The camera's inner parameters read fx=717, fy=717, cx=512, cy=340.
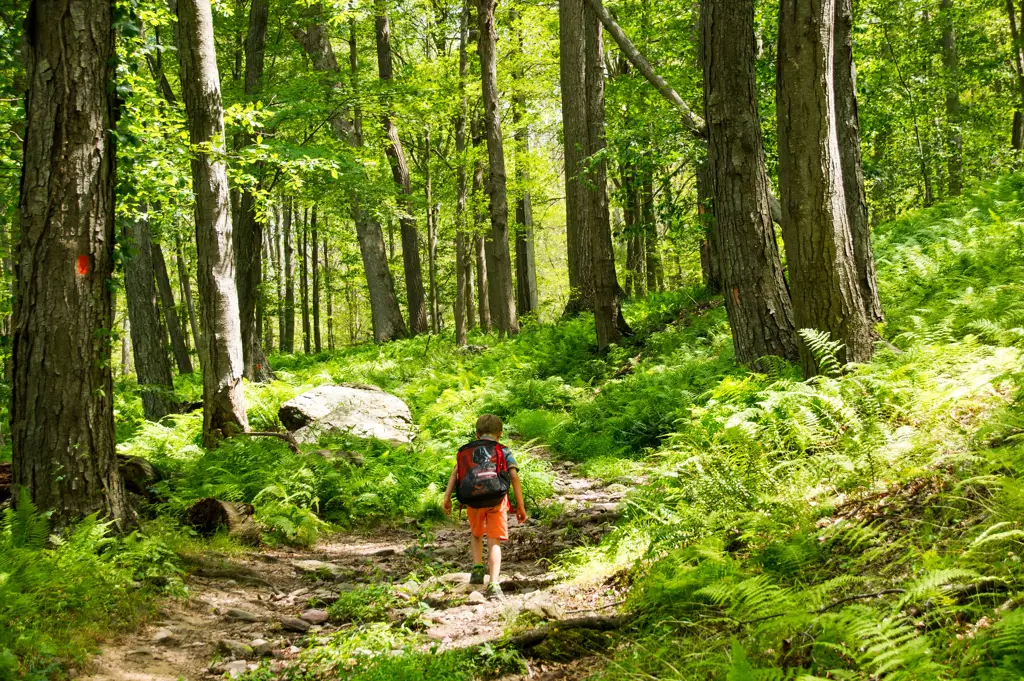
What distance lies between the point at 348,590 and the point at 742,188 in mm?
6154

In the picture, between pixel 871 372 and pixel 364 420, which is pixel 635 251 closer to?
pixel 364 420

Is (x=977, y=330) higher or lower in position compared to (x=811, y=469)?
higher

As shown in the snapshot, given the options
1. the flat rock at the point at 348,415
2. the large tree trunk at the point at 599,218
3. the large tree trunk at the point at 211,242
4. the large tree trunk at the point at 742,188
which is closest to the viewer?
the large tree trunk at the point at 742,188

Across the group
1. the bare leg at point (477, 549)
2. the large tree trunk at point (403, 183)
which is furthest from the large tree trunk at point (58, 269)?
the large tree trunk at point (403, 183)

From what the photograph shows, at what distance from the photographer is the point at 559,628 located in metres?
4.23

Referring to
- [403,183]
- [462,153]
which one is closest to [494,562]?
[462,153]

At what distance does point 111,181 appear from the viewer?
5816 millimetres

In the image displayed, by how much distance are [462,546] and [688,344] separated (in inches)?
229

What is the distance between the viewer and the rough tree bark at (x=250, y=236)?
13438mm

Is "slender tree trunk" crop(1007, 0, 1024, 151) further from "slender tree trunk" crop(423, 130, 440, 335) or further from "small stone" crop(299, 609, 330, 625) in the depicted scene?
"small stone" crop(299, 609, 330, 625)

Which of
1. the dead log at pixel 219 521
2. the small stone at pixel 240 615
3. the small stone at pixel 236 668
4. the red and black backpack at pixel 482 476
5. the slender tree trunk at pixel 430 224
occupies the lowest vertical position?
the small stone at pixel 236 668

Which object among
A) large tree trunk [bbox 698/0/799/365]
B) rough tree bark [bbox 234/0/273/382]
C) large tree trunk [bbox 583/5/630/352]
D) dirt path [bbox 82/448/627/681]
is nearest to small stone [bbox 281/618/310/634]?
dirt path [bbox 82/448/627/681]

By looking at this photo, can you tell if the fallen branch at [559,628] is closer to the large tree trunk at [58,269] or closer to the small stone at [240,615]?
the small stone at [240,615]

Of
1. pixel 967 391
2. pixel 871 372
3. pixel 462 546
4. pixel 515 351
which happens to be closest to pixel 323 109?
pixel 515 351
